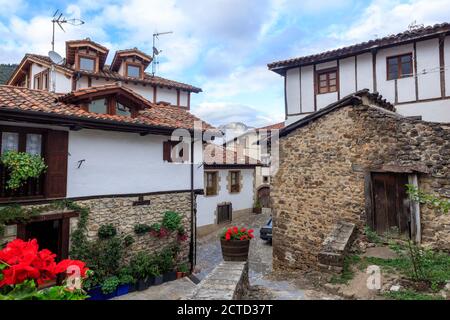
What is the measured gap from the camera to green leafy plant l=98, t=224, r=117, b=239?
8766 mm

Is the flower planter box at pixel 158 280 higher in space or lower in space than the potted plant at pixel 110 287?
lower

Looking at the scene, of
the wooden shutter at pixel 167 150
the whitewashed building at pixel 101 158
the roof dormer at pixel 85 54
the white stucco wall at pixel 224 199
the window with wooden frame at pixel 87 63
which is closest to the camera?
the whitewashed building at pixel 101 158

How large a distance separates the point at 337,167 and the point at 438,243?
3059 millimetres

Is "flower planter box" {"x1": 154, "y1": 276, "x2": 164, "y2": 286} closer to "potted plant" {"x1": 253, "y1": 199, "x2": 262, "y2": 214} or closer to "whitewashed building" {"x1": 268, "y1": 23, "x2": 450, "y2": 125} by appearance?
"whitewashed building" {"x1": 268, "y1": 23, "x2": 450, "y2": 125}

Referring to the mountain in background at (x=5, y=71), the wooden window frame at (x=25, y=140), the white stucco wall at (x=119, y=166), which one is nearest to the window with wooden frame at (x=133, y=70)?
the white stucco wall at (x=119, y=166)

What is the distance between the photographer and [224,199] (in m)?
19.8

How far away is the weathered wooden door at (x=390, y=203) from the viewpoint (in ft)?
25.8

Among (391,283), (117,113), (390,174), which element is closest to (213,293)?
(391,283)

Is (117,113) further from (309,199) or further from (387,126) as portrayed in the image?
(387,126)

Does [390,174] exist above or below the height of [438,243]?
above

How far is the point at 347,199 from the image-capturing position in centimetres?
873

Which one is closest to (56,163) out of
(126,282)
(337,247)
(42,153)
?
(42,153)

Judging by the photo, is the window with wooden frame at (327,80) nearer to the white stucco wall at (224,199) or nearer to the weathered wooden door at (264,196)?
the white stucco wall at (224,199)

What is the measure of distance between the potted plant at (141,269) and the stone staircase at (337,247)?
17.9ft
